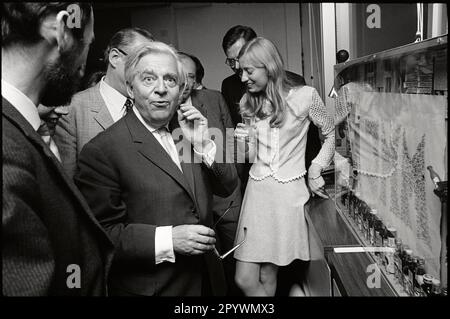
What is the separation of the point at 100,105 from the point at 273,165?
0.61 metres

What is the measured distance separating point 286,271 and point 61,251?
1.11 metres

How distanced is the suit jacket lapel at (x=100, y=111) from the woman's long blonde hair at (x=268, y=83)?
440mm

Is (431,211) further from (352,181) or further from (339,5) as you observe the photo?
(339,5)

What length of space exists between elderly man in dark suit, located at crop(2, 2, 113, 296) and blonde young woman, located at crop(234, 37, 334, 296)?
0.70 meters

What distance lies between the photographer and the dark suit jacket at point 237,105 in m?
1.43

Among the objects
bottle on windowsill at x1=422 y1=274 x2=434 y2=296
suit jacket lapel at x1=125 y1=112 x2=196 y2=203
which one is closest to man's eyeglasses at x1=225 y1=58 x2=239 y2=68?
suit jacket lapel at x1=125 y1=112 x2=196 y2=203

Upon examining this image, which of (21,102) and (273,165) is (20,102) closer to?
(21,102)

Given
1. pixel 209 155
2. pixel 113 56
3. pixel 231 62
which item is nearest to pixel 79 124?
pixel 113 56

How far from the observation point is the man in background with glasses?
1197 millimetres

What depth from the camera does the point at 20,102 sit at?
0.72 meters

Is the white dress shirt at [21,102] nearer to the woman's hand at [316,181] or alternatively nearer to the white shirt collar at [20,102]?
the white shirt collar at [20,102]
